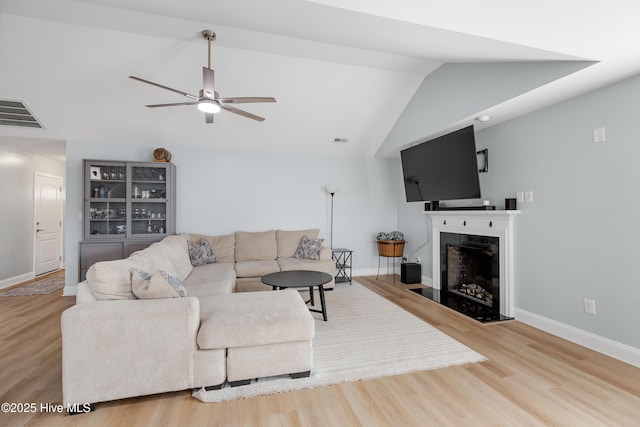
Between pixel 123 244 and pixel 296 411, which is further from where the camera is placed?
pixel 123 244

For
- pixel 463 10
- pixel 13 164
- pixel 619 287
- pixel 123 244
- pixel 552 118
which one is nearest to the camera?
pixel 463 10

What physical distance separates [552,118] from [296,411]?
11.5 feet

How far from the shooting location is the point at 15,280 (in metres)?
4.95

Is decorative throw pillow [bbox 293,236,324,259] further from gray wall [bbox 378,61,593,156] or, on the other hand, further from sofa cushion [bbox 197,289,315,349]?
sofa cushion [bbox 197,289,315,349]

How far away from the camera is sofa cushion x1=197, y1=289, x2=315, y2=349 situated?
6.36 feet

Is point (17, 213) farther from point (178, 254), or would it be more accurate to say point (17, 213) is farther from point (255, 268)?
point (255, 268)

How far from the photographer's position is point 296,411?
1789mm

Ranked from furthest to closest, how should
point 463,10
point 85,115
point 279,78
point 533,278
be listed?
1. point 85,115
2. point 279,78
3. point 533,278
4. point 463,10

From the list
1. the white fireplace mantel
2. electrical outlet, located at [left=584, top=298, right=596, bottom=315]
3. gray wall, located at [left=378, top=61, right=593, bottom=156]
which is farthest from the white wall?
electrical outlet, located at [left=584, top=298, right=596, bottom=315]

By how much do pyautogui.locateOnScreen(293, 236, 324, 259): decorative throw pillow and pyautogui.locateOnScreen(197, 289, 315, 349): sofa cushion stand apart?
2391 mm

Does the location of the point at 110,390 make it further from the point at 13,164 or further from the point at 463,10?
the point at 13,164

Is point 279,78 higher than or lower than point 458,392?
higher

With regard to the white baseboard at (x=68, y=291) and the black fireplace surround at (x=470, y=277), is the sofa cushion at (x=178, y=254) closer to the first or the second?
the white baseboard at (x=68, y=291)

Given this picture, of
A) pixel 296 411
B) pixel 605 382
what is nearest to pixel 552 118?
pixel 605 382
